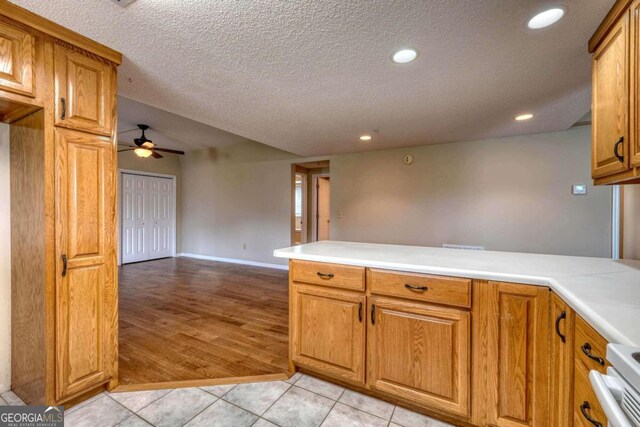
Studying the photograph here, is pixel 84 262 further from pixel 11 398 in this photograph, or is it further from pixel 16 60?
pixel 16 60

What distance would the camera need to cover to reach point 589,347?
0.95m

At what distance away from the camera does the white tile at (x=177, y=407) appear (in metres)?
1.56

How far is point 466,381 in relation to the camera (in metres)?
1.45

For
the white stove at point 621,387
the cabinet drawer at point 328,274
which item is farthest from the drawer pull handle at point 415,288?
the white stove at point 621,387

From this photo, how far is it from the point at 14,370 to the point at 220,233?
4723 millimetres

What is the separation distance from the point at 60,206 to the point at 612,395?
95.2 inches

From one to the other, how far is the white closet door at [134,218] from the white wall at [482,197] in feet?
14.3

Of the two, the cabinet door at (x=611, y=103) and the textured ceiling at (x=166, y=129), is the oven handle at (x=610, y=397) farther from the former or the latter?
the textured ceiling at (x=166, y=129)

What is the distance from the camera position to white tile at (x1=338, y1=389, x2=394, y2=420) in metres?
1.64

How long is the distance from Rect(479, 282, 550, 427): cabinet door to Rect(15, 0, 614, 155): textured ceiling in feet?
4.73

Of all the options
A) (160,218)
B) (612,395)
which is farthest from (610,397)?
(160,218)

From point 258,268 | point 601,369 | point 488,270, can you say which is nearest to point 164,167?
point 258,268

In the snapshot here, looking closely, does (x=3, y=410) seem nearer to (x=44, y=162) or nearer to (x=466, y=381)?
(x=44, y=162)

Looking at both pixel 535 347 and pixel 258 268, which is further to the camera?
pixel 258 268
